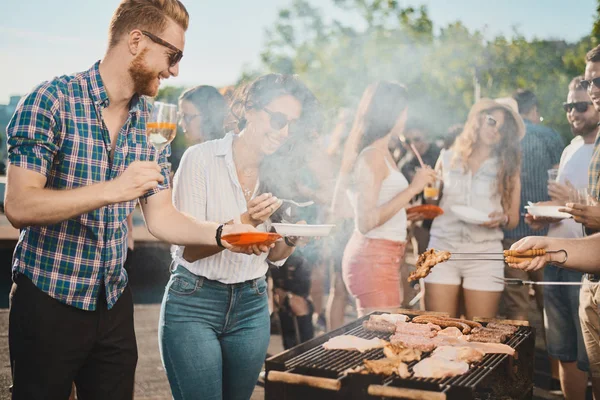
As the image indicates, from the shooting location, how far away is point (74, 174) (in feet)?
7.91

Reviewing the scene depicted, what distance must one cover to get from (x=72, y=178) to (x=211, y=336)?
1.06 meters

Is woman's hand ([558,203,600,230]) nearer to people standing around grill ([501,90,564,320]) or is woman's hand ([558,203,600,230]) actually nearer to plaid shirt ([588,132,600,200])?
plaid shirt ([588,132,600,200])

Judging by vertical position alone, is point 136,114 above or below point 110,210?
above

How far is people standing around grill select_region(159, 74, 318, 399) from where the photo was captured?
115 inches

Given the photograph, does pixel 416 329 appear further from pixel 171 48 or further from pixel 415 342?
pixel 171 48

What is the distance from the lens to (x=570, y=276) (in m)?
4.75

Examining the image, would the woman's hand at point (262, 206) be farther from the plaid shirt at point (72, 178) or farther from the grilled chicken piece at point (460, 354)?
the grilled chicken piece at point (460, 354)

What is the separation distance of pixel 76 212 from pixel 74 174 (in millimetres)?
273

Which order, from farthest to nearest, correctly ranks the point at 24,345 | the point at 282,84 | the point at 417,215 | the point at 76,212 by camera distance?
the point at 417,215, the point at 282,84, the point at 24,345, the point at 76,212

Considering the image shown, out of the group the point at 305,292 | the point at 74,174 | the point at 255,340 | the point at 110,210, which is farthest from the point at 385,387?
the point at 305,292

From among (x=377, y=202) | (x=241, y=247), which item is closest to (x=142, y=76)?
(x=241, y=247)

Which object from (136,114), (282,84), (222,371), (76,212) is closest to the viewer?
(76,212)

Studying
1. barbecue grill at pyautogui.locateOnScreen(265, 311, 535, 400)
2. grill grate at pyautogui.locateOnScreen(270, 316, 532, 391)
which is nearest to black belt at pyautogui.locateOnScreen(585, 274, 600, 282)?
grill grate at pyautogui.locateOnScreen(270, 316, 532, 391)

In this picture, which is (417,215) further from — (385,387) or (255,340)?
(385,387)
